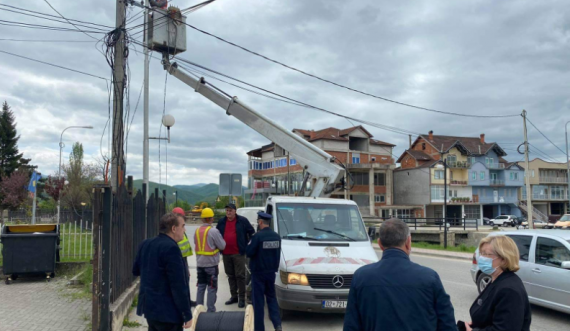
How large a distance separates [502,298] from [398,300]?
3.17 feet

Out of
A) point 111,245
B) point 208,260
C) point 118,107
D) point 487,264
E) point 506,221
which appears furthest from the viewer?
point 506,221

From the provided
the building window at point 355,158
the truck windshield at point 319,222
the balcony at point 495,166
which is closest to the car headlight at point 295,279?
the truck windshield at point 319,222

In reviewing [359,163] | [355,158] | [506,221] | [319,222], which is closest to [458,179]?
[506,221]

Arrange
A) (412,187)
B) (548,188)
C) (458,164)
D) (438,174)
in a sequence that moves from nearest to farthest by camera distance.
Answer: (438,174) < (412,187) < (458,164) < (548,188)

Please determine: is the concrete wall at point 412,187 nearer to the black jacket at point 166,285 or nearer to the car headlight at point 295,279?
the car headlight at point 295,279

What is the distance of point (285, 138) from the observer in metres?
12.4

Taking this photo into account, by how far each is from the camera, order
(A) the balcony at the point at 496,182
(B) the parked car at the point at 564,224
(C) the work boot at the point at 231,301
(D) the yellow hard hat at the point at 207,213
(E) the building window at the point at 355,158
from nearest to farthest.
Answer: (D) the yellow hard hat at the point at 207,213 → (C) the work boot at the point at 231,301 → (B) the parked car at the point at 564,224 → (E) the building window at the point at 355,158 → (A) the balcony at the point at 496,182

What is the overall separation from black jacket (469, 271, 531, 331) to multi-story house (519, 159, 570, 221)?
284 ft

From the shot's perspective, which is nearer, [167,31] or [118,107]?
[118,107]

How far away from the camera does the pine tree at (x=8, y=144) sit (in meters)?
59.5

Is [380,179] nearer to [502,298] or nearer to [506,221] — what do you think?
[506,221]

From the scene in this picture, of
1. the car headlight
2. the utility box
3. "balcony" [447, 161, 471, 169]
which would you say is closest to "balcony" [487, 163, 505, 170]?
"balcony" [447, 161, 471, 169]

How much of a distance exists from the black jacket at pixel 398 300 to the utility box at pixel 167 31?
10922 mm

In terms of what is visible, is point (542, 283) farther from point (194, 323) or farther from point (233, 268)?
point (194, 323)
